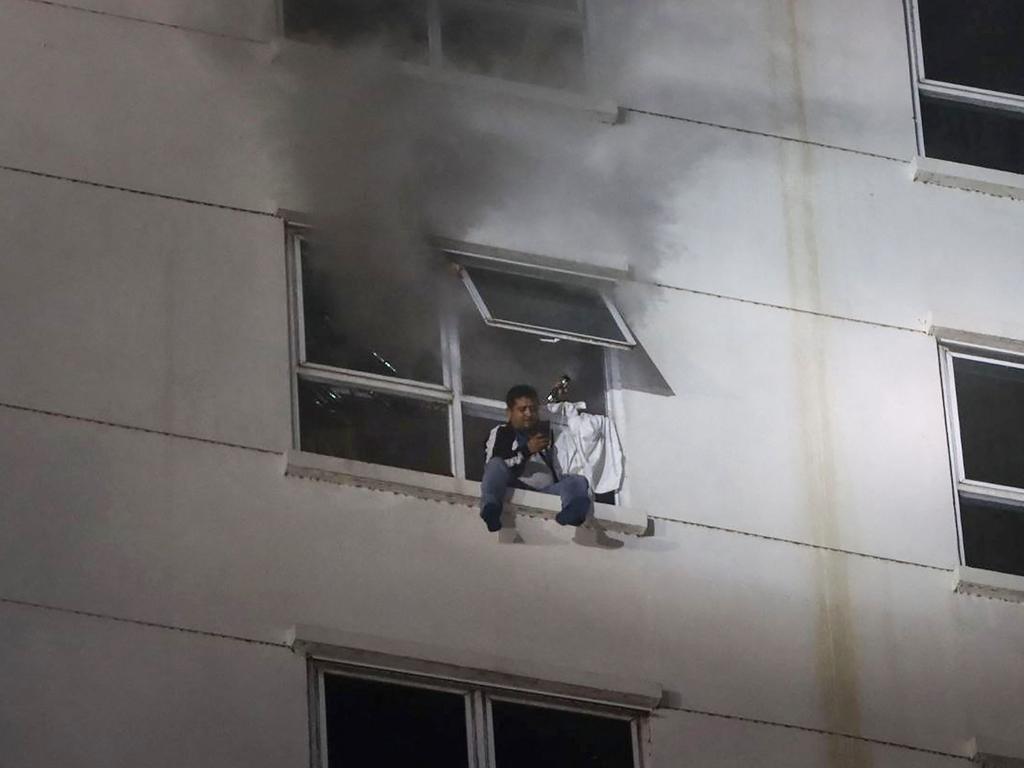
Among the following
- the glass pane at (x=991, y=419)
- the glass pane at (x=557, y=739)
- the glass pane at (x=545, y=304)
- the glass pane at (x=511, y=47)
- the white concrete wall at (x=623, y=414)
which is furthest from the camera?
the glass pane at (x=511, y=47)

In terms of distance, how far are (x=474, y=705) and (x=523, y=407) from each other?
30.7 inches

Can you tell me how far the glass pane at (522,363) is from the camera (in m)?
5.25

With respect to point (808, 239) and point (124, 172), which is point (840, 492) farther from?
point (124, 172)

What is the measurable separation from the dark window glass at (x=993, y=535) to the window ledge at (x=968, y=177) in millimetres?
926

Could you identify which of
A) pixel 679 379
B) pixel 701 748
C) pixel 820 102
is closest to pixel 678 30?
pixel 820 102

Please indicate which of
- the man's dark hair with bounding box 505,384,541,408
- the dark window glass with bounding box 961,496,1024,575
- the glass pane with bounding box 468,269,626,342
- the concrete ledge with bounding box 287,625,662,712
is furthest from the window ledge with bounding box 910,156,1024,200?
the concrete ledge with bounding box 287,625,662,712

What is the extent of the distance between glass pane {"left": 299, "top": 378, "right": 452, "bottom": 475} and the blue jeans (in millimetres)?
111

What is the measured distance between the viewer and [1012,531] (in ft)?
17.8

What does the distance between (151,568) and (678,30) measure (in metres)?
2.22

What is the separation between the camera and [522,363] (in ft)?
17.4

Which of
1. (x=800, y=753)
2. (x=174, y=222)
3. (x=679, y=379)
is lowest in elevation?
(x=800, y=753)

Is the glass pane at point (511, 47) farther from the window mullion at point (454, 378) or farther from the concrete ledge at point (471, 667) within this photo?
the concrete ledge at point (471, 667)

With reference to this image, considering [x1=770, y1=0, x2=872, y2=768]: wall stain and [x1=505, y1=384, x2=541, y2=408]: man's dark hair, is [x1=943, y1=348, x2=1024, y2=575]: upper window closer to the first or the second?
[x1=770, y1=0, x2=872, y2=768]: wall stain

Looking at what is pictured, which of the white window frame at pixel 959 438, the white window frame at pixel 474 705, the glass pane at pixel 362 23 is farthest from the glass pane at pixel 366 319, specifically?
the white window frame at pixel 959 438
